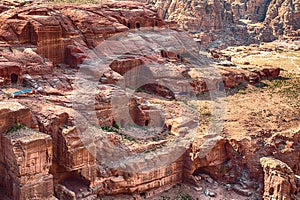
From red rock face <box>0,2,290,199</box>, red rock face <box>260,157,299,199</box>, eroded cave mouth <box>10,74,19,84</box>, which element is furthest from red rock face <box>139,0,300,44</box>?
eroded cave mouth <box>10,74,19,84</box>

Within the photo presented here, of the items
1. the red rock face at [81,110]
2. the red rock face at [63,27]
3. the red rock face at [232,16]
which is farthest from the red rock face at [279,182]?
the red rock face at [232,16]

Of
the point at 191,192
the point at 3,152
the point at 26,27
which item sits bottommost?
the point at 191,192

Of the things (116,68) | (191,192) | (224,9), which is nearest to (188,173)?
(191,192)

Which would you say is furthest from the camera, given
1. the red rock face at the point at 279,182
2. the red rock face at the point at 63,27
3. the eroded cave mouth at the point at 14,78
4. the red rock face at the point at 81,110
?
the red rock face at the point at 63,27

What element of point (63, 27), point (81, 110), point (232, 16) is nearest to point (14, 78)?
point (81, 110)

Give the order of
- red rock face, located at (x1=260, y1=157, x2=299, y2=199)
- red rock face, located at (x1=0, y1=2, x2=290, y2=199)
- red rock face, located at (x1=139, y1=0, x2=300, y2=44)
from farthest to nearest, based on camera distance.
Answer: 1. red rock face, located at (x1=139, y1=0, x2=300, y2=44)
2. red rock face, located at (x1=260, y1=157, x2=299, y2=199)
3. red rock face, located at (x1=0, y1=2, x2=290, y2=199)

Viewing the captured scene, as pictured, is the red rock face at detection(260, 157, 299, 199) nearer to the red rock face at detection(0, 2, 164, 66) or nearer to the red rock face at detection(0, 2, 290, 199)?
the red rock face at detection(0, 2, 290, 199)

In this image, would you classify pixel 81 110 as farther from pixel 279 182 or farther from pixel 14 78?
pixel 279 182

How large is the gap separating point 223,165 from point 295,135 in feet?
19.5

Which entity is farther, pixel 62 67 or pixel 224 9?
pixel 224 9

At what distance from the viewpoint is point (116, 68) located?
3531cm

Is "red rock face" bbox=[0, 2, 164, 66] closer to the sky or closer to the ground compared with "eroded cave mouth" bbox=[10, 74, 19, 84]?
closer to the sky

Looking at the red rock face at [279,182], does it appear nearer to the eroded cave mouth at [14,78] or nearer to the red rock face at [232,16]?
the eroded cave mouth at [14,78]

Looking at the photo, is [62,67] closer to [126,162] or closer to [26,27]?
[26,27]
